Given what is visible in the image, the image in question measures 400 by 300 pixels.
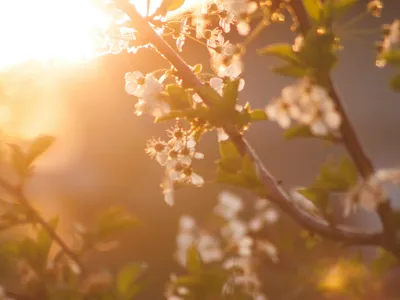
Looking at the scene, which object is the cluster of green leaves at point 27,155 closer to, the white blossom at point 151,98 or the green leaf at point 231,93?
the white blossom at point 151,98

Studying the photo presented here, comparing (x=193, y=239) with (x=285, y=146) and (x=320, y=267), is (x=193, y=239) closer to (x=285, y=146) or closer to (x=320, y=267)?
(x=320, y=267)

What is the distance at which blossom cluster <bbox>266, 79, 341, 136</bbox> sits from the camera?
0.58m

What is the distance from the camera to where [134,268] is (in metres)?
1.27

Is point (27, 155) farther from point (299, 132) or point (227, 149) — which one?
point (299, 132)

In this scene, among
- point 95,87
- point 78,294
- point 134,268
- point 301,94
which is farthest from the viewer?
point 95,87

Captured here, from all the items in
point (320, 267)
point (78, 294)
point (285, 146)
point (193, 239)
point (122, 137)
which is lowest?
point (285, 146)

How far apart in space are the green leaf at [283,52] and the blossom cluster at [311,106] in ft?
0.18

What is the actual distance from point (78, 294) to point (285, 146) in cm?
225

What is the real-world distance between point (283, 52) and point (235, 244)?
73 cm

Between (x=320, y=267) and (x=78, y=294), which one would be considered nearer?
(x=78, y=294)

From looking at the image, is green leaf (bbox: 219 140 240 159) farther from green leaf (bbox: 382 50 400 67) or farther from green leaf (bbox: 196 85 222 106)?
green leaf (bbox: 382 50 400 67)

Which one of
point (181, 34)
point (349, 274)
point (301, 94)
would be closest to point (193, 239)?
point (349, 274)

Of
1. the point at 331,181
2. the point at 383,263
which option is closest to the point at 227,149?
the point at 331,181

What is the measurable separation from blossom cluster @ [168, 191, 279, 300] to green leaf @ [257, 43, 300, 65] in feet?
→ 2.06
